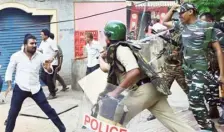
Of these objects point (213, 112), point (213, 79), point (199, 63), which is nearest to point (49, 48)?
point (213, 112)

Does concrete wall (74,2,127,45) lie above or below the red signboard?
above

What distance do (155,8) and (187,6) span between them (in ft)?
36.5

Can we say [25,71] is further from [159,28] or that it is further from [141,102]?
[141,102]

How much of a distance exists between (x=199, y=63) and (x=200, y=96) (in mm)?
381

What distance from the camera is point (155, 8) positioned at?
1630 centimetres

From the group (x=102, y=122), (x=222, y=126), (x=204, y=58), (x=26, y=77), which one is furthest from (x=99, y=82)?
(x=222, y=126)

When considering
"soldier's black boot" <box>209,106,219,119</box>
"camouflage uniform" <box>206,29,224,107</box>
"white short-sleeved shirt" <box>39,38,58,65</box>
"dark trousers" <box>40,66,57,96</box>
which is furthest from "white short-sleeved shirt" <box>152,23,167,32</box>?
"dark trousers" <box>40,66,57,96</box>

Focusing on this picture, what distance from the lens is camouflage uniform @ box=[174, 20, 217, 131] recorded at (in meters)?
5.16

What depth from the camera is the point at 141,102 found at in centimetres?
440

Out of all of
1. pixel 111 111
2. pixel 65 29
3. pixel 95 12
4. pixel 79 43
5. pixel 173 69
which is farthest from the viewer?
pixel 95 12

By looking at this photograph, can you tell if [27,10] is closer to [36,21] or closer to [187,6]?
[36,21]

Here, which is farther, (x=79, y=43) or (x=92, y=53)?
(x=79, y=43)

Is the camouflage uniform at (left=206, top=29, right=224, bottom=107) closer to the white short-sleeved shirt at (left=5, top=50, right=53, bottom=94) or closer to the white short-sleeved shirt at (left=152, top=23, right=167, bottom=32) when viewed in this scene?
the white short-sleeved shirt at (left=152, top=23, right=167, bottom=32)

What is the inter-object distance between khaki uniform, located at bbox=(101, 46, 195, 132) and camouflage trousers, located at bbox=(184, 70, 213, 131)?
2.22 feet
